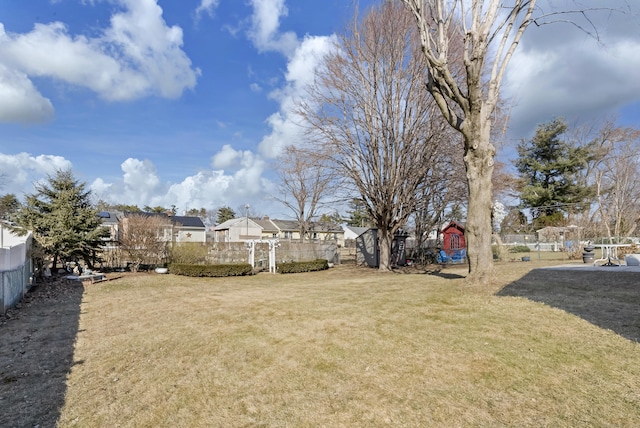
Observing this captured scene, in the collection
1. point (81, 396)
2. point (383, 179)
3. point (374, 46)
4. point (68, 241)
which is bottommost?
point (81, 396)

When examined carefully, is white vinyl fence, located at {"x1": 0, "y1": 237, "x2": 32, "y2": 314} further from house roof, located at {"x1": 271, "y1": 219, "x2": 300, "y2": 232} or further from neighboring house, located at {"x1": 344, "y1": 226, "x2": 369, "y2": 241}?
neighboring house, located at {"x1": 344, "y1": 226, "x2": 369, "y2": 241}

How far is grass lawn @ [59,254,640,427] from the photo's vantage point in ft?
9.58

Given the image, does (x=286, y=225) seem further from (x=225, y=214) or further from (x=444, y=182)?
(x=444, y=182)

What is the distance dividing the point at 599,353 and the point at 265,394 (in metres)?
3.76

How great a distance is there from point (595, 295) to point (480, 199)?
286 centimetres

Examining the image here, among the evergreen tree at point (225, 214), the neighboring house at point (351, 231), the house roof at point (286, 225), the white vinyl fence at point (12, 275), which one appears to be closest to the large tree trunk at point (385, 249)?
the white vinyl fence at point (12, 275)

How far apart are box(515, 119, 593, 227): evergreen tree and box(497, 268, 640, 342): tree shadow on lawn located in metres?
26.6

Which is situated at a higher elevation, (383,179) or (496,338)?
(383,179)

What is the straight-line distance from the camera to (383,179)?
15680mm

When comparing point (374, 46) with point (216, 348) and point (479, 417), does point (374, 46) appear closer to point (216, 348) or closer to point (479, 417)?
point (216, 348)

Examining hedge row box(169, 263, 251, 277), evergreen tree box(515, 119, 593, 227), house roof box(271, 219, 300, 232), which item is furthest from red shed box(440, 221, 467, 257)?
house roof box(271, 219, 300, 232)

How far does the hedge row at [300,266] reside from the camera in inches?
690

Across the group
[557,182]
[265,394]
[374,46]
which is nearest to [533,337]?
[265,394]

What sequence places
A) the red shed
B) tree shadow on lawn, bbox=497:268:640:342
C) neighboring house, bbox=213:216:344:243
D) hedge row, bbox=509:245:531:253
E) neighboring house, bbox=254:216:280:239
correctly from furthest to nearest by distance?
1. neighboring house, bbox=254:216:280:239
2. neighboring house, bbox=213:216:344:243
3. hedge row, bbox=509:245:531:253
4. the red shed
5. tree shadow on lawn, bbox=497:268:640:342
